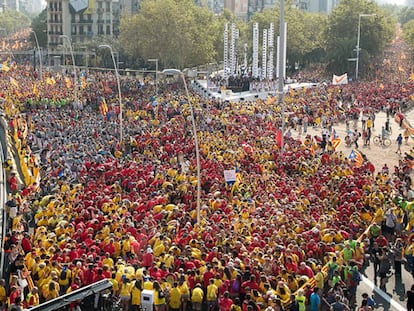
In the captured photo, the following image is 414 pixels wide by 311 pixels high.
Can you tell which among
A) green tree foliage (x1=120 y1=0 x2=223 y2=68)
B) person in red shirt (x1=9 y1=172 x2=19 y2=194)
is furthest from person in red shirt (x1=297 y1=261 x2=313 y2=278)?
green tree foliage (x1=120 y1=0 x2=223 y2=68)

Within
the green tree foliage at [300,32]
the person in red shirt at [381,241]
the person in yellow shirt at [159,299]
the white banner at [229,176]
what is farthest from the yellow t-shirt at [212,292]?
the green tree foliage at [300,32]

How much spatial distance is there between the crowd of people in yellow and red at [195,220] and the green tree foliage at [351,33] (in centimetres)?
5359

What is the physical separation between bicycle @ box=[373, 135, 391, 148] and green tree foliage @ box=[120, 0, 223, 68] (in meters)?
41.1

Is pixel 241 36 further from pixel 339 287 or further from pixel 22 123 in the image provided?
pixel 339 287

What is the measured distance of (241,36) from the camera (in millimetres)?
93625

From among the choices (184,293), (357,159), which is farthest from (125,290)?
(357,159)

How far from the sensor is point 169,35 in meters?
75.3

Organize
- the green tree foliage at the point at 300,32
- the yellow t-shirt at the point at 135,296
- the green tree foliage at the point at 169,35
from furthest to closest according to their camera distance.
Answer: the green tree foliage at the point at 300,32 < the green tree foliage at the point at 169,35 < the yellow t-shirt at the point at 135,296

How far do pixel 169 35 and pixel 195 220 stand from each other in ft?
193

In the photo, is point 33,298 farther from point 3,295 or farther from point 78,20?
point 78,20

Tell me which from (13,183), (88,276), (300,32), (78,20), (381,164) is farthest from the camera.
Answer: (78,20)

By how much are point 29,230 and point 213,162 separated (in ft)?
27.5

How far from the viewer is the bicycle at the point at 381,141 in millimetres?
35906

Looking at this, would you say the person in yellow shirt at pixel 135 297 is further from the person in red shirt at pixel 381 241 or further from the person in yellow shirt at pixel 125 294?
the person in red shirt at pixel 381 241
